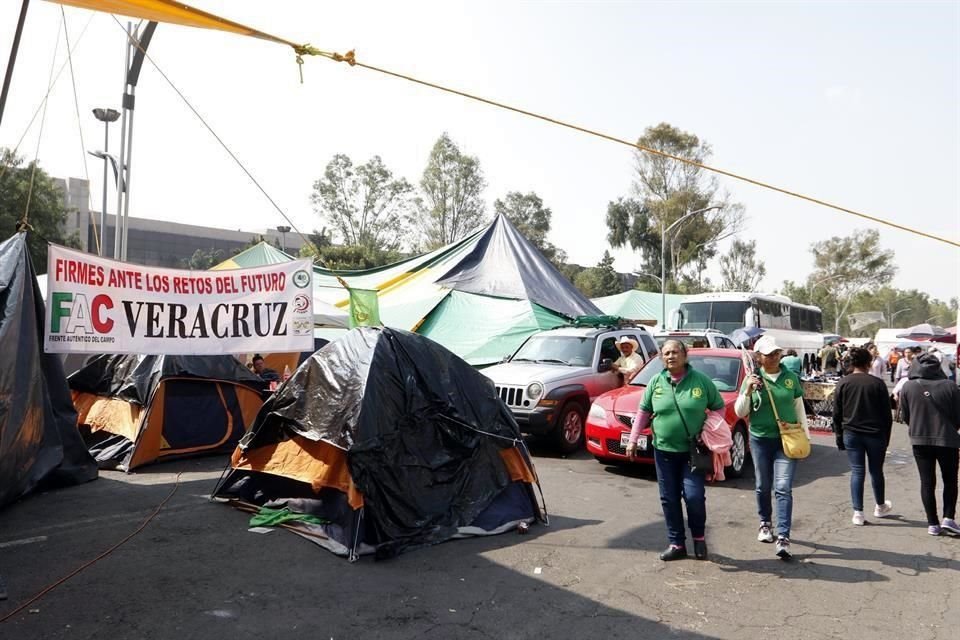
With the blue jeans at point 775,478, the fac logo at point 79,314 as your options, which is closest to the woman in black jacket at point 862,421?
the blue jeans at point 775,478

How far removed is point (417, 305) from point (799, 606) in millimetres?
13541

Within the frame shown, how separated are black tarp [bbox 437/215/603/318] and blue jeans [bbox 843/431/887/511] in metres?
9.84

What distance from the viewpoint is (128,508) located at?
6.71 m

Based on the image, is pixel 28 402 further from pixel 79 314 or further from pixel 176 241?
pixel 176 241

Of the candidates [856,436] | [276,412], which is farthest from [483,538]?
[856,436]

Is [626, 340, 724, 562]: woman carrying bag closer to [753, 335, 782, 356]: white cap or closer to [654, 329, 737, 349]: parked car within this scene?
[753, 335, 782, 356]: white cap

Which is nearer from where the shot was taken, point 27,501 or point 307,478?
point 307,478

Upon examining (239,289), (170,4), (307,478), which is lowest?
(307,478)

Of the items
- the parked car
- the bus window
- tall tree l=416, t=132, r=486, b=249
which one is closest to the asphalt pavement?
the parked car

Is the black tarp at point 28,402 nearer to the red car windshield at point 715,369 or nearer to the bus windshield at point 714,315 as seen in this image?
the red car windshield at point 715,369

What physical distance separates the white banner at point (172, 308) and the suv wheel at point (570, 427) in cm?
411

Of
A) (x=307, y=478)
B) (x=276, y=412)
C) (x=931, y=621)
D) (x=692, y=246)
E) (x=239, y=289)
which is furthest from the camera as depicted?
(x=692, y=246)

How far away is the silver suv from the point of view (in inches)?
389

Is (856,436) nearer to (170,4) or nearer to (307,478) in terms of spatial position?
(307,478)
